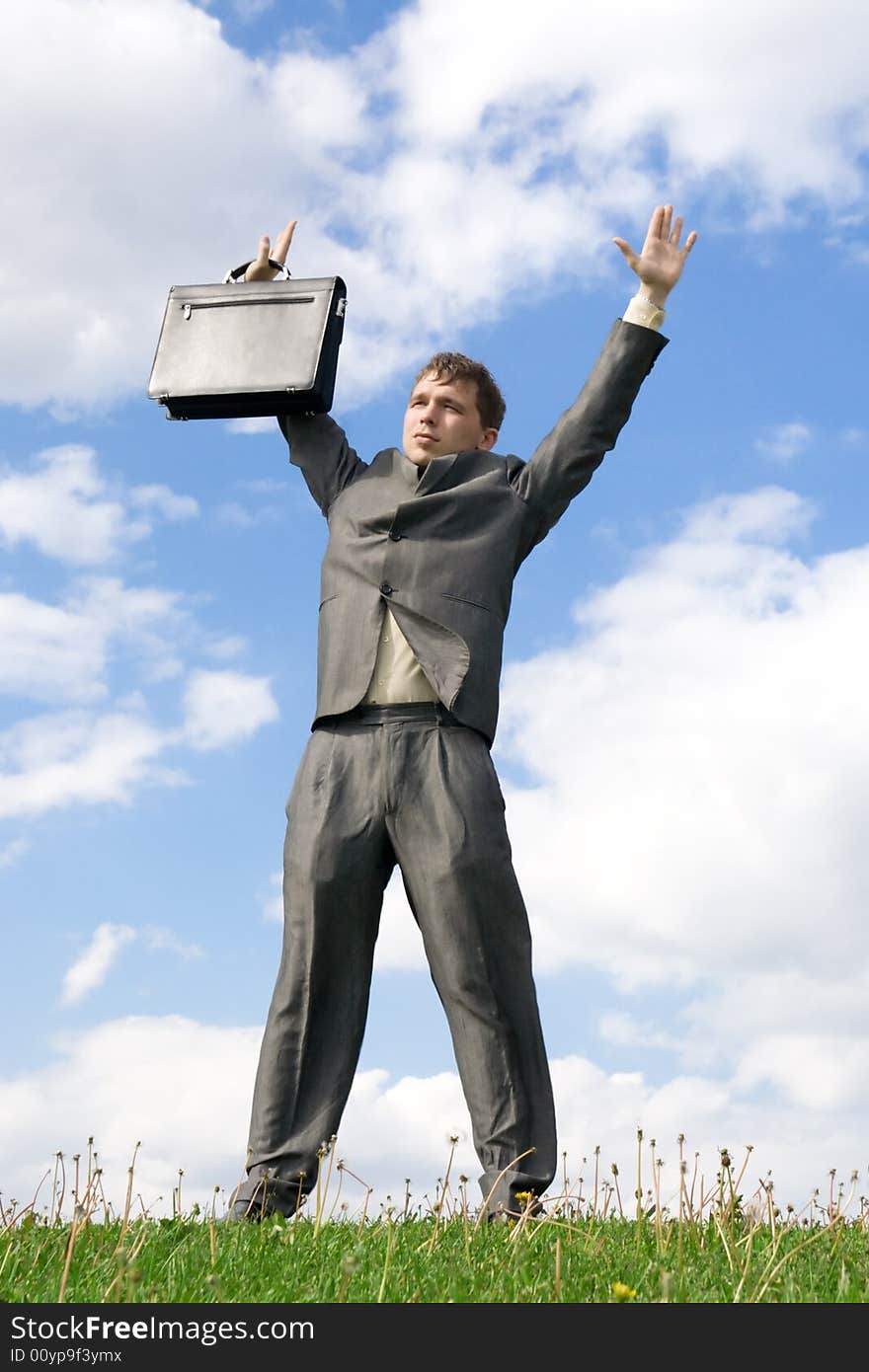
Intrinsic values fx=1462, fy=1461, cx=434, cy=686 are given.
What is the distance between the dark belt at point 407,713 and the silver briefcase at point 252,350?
1269mm

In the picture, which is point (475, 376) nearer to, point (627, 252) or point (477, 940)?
point (627, 252)

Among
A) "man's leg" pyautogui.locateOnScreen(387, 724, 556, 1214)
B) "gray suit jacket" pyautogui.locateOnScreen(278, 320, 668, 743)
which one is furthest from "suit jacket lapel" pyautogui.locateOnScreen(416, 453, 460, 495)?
"man's leg" pyautogui.locateOnScreen(387, 724, 556, 1214)

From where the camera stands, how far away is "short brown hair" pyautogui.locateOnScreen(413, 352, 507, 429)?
5539 mm

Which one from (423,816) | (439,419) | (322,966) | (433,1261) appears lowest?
(433,1261)

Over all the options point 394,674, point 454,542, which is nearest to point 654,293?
point 454,542

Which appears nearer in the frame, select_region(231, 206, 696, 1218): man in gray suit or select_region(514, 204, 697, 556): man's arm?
select_region(231, 206, 696, 1218): man in gray suit

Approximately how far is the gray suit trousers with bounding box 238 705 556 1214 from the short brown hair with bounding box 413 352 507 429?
1323mm

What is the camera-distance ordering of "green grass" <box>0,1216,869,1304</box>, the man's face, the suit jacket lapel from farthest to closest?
the man's face → the suit jacket lapel → "green grass" <box>0,1216,869,1304</box>

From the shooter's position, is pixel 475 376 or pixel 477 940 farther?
pixel 475 376

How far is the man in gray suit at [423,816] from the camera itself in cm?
487

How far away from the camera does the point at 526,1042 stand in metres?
4.92

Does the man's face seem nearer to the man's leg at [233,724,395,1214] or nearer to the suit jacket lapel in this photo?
the suit jacket lapel

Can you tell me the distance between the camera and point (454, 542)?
5.18 meters

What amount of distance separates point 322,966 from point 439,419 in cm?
205
